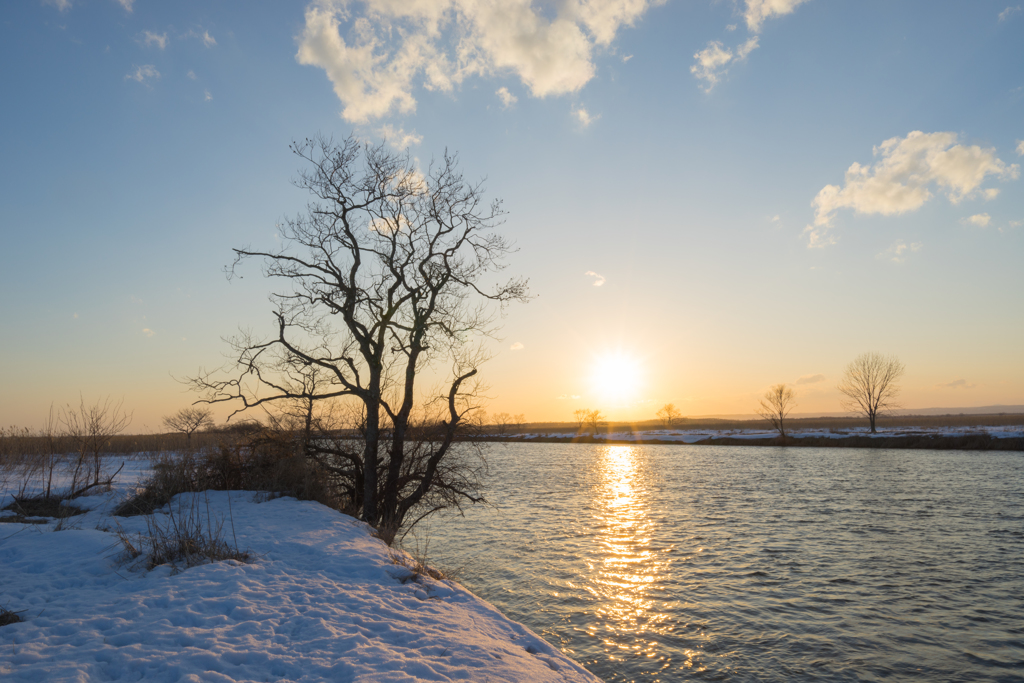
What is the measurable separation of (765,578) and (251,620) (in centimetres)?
1271

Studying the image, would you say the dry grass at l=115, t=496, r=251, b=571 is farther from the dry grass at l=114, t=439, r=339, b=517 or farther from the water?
the water

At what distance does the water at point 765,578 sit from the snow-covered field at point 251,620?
3.28 metres

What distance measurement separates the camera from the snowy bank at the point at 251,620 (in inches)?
189

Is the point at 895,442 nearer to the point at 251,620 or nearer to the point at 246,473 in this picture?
the point at 246,473

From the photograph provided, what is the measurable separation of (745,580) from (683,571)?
167 centimetres

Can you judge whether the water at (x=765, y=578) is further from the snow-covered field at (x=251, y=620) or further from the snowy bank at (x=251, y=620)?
the snowy bank at (x=251, y=620)

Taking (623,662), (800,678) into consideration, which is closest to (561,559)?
(623,662)

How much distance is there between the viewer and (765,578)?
1295cm

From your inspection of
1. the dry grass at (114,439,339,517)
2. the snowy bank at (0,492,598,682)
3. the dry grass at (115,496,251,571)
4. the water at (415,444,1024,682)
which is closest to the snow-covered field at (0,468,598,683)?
the snowy bank at (0,492,598,682)

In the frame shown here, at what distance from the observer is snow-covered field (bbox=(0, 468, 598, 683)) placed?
4.80 m

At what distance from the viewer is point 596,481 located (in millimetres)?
38062

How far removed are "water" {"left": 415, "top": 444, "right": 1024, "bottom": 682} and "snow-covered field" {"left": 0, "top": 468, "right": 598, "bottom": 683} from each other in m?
3.28

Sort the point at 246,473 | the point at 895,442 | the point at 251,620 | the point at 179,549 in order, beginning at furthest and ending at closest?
the point at 895,442 → the point at 246,473 → the point at 179,549 → the point at 251,620

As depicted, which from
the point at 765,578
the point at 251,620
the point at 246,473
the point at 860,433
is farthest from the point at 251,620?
the point at 860,433
